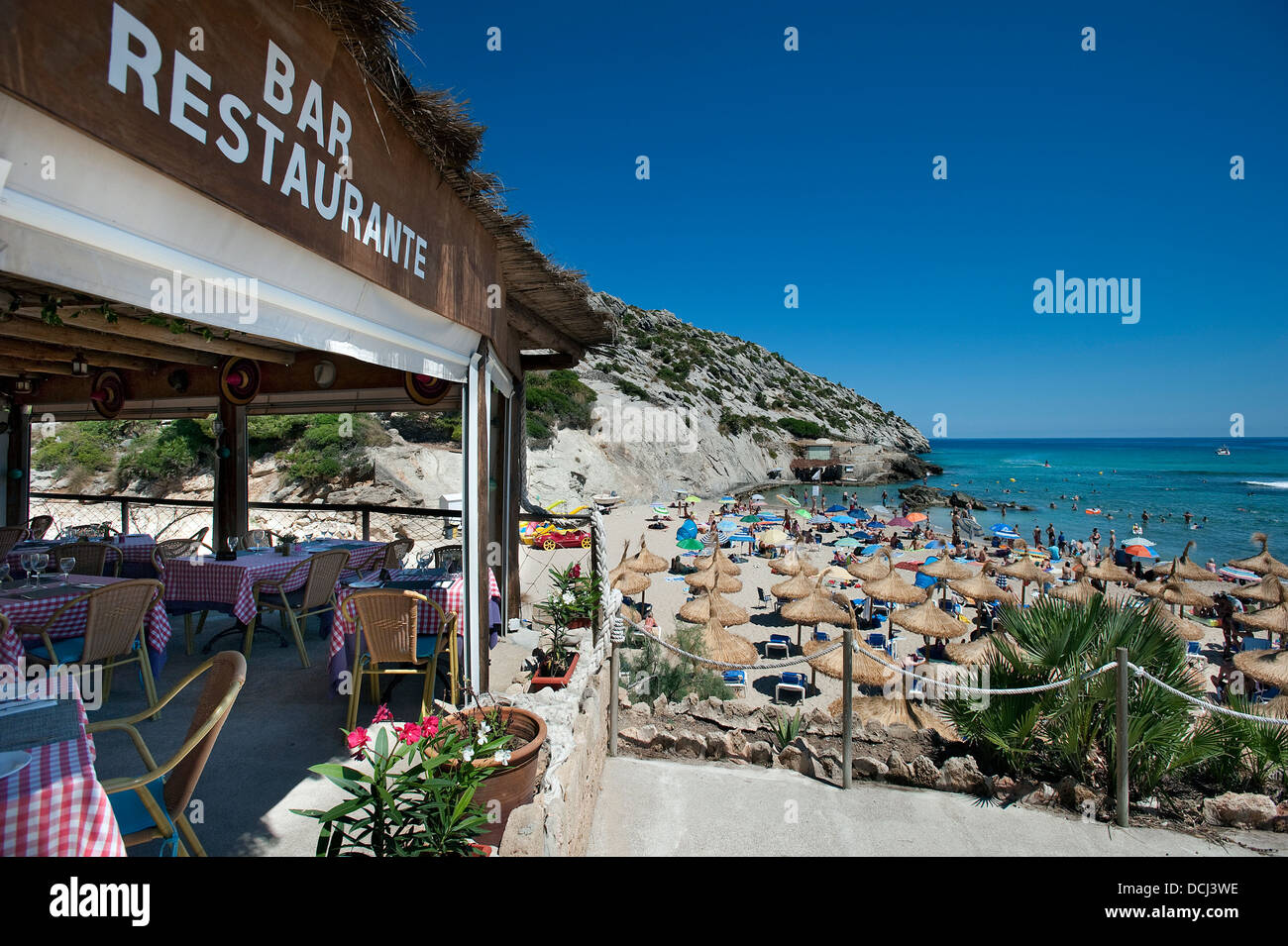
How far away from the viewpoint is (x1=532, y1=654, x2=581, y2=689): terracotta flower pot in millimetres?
4520

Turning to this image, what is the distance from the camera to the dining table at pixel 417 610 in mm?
4105

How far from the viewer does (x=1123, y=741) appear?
3.72 m

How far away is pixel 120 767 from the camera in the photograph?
3221 mm

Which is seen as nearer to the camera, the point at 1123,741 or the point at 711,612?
the point at 1123,741

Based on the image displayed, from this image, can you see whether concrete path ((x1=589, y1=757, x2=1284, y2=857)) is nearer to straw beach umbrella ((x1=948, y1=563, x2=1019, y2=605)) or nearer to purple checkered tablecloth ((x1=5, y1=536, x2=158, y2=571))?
purple checkered tablecloth ((x1=5, y1=536, x2=158, y2=571))

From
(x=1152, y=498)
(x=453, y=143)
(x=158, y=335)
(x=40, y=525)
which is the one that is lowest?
(x=1152, y=498)

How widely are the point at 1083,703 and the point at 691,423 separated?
45.0 m

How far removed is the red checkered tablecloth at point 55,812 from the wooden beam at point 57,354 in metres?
5.21

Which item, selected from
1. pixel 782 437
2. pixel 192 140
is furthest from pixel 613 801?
pixel 782 437

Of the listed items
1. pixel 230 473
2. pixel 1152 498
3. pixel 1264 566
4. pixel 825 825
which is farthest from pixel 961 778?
pixel 1152 498

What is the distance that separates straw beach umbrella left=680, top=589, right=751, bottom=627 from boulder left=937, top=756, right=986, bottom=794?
305 inches

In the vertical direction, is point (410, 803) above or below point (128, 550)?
below

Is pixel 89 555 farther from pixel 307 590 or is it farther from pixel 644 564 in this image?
pixel 644 564

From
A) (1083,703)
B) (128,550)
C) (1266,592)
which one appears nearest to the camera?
(1083,703)
